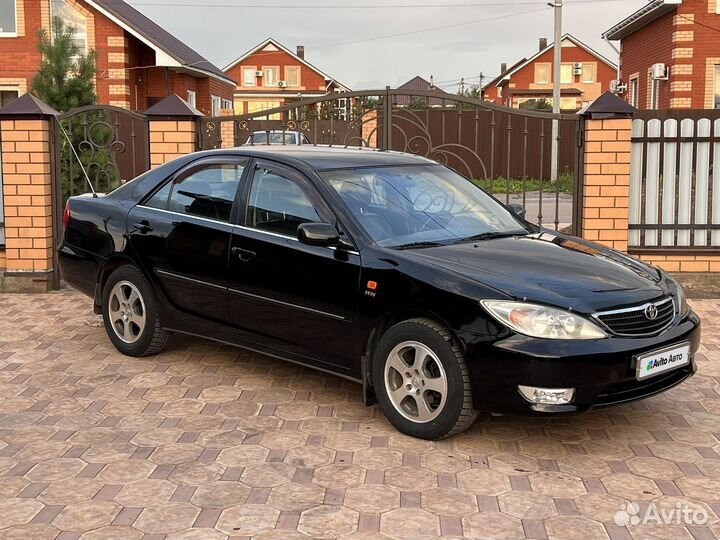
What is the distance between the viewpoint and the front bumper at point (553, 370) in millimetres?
4328

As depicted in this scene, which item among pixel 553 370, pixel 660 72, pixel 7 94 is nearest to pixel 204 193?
pixel 553 370

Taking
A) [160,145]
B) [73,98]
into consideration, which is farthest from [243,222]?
[73,98]

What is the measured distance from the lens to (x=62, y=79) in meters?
17.1

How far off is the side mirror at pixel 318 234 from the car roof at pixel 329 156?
0.59 m

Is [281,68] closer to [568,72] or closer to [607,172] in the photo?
[568,72]

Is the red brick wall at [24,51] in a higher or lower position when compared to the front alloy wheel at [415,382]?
higher

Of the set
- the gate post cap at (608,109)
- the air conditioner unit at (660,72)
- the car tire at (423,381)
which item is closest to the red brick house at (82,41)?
the air conditioner unit at (660,72)

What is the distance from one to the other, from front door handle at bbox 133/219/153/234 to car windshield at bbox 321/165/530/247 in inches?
62.2

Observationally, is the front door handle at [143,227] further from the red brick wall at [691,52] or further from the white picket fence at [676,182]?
the red brick wall at [691,52]

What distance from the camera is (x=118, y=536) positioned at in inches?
143

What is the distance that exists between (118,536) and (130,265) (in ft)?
10.3

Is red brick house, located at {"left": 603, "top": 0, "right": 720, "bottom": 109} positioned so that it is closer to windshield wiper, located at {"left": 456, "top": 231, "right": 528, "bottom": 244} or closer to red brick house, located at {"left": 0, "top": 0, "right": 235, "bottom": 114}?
red brick house, located at {"left": 0, "top": 0, "right": 235, "bottom": 114}

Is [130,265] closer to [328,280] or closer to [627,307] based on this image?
[328,280]

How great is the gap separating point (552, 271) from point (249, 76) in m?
74.9
